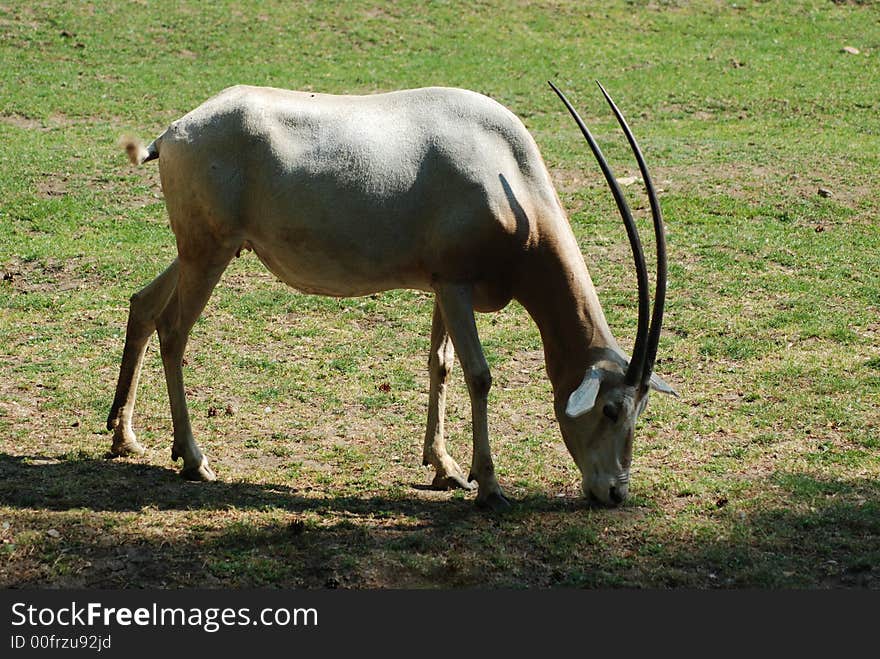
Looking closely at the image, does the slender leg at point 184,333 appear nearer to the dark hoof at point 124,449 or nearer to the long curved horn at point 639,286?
the dark hoof at point 124,449

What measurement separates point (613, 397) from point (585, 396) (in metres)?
0.28

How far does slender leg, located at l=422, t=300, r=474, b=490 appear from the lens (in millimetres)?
7426

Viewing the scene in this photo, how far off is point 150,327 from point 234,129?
158 centimetres

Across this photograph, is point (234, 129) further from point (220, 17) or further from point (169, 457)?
point (220, 17)

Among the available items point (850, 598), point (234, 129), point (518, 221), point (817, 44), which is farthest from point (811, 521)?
point (817, 44)

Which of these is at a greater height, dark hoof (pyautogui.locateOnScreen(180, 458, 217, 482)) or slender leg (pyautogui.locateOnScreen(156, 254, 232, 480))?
slender leg (pyautogui.locateOnScreen(156, 254, 232, 480))

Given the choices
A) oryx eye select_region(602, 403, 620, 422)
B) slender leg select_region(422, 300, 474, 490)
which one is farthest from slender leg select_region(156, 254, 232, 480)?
oryx eye select_region(602, 403, 620, 422)

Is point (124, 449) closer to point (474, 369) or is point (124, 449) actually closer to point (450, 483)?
point (450, 483)

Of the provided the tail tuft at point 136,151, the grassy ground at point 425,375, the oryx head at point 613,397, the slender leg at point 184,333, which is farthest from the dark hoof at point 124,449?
the oryx head at point 613,397

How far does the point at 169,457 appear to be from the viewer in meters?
7.75

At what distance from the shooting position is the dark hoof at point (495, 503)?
692cm

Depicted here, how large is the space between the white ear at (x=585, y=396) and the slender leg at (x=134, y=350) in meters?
2.89

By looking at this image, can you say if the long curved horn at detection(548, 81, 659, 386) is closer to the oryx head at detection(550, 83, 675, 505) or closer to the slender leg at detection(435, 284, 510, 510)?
the oryx head at detection(550, 83, 675, 505)

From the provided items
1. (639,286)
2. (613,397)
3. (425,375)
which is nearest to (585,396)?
(613,397)
